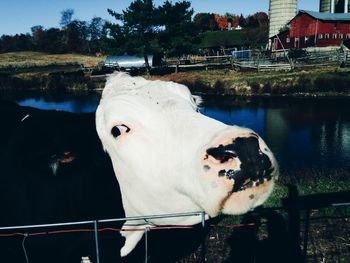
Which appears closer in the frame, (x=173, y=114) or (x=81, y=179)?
(x=173, y=114)

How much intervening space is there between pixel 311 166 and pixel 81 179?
407 inches

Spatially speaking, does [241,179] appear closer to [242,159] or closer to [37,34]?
[242,159]

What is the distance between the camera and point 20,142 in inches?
123

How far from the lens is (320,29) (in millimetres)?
45375

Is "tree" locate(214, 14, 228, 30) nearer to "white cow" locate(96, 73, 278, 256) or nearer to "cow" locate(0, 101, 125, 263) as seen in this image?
"cow" locate(0, 101, 125, 263)

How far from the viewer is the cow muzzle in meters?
2.11

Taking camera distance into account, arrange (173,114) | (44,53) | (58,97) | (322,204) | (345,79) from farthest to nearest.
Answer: (44,53), (58,97), (345,79), (322,204), (173,114)

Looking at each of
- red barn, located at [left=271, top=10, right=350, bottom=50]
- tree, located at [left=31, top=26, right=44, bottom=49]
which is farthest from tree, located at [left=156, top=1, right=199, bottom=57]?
tree, located at [left=31, top=26, right=44, bottom=49]

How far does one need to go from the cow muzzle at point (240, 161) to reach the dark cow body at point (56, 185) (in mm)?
1141

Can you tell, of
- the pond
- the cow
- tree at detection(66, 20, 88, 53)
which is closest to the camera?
the cow

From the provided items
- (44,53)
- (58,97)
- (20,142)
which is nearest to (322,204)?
(20,142)

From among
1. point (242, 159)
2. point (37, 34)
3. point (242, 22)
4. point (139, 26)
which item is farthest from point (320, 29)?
point (37, 34)

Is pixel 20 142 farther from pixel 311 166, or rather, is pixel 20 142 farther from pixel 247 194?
pixel 311 166

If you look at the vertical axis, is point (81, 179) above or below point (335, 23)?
below
